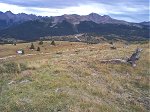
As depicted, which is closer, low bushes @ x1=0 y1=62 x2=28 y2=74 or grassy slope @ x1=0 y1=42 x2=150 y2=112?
grassy slope @ x1=0 y1=42 x2=150 y2=112

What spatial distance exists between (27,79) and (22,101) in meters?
5.54

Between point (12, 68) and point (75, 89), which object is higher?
point (12, 68)

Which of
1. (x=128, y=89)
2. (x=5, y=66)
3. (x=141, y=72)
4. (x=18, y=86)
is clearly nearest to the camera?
(x=18, y=86)

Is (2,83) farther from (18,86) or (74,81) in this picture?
(74,81)

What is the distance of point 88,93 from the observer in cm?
2533

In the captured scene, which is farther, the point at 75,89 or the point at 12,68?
the point at 12,68

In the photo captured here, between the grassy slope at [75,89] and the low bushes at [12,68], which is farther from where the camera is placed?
the low bushes at [12,68]

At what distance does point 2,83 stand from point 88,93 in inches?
290

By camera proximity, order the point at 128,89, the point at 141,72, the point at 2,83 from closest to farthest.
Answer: the point at 2,83, the point at 128,89, the point at 141,72

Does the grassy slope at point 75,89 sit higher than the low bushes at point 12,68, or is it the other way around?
the low bushes at point 12,68

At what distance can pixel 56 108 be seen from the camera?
20938 millimetres

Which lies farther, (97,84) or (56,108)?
(97,84)

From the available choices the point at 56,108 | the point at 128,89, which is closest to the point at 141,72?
the point at 128,89

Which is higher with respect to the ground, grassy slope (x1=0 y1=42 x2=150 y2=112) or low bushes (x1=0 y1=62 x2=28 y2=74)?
low bushes (x1=0 y1=62 x2=28 y2=74)
